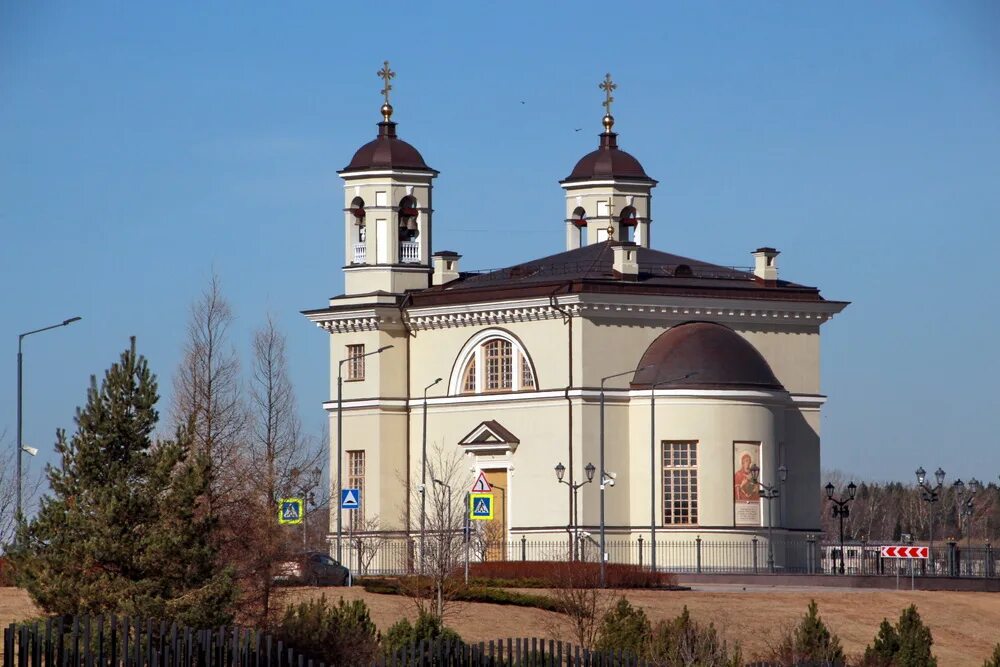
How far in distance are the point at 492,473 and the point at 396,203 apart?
9.86 meters

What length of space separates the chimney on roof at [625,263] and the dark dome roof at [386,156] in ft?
27.1

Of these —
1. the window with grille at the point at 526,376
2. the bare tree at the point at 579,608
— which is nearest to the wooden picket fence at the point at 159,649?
the bare tree at the point at 579,608

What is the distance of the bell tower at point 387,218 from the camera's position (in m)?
74.7

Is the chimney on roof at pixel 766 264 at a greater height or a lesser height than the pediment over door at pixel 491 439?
greater

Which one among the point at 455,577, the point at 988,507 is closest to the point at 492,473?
the point at 455,577

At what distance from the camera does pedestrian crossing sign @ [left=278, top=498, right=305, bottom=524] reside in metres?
43.3

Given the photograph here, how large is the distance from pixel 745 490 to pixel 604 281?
294 inches

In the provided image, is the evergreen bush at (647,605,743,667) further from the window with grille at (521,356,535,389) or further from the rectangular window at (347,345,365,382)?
the rectangular window at (347,345,365,382)

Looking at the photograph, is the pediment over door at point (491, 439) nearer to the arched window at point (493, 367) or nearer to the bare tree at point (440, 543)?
the bare tree at point (440, 543)

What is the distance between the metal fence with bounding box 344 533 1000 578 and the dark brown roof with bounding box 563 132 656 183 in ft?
50.0

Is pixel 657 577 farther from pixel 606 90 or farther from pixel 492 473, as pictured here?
pixel 606 90

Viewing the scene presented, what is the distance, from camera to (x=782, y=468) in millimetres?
68562

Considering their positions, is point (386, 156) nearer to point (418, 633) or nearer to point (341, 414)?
point (341, 414)

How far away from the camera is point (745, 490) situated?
68.2 meters
